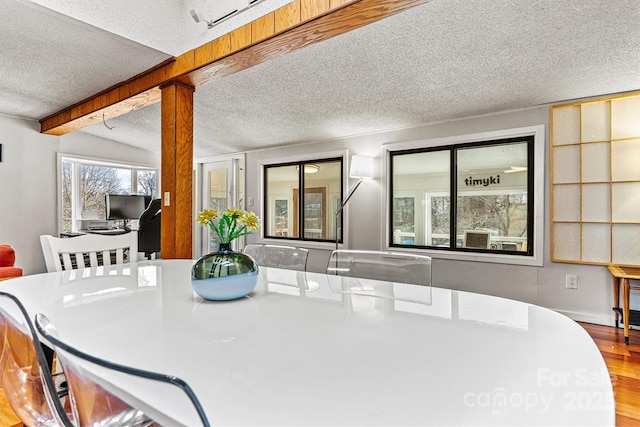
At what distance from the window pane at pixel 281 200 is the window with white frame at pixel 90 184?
8.23ft

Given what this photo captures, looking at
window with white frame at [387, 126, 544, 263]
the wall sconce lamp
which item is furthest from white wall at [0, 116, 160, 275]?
window with white frame at [387, 126, 544, 263]

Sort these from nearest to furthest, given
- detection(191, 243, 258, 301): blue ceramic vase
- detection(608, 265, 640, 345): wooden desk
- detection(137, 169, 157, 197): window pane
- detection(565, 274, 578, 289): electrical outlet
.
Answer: detection(191, 243, 258, 301): blue ceramic vase
detection(608, 265, 640, 345): wooden desk
detection(565, 274, 578, 289): electrical outlet
detection(137, 169, 157, 197): window pane

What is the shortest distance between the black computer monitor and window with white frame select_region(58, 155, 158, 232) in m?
0.42

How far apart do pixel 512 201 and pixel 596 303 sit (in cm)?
113

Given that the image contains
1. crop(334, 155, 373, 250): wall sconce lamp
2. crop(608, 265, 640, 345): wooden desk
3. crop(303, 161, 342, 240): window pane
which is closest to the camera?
crop(608, 265, 640, 345): wooden desk

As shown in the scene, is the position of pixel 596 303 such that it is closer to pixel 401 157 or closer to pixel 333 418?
pixel 401 157

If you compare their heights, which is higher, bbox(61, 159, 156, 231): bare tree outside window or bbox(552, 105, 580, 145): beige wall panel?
bbox(552, 105, 580, 145): beige wall panel

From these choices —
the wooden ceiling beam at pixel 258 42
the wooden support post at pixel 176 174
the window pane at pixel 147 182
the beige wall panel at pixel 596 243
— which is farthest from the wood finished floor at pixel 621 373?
the window pane at pixel 147 182

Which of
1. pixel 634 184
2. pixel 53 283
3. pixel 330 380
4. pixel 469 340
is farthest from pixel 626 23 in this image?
pixel 53 283

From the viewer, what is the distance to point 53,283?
142cm

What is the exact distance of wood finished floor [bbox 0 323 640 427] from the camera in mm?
1684

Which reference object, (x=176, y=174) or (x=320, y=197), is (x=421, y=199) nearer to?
(x=320, y=197)

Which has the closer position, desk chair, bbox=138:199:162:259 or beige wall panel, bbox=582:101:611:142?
beige wall panel, bbox=582:101:611:142

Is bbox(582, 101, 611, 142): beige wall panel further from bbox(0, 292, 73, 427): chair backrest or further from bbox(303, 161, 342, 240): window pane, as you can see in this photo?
bbox(0, 292, 73, 427): chair backrest
